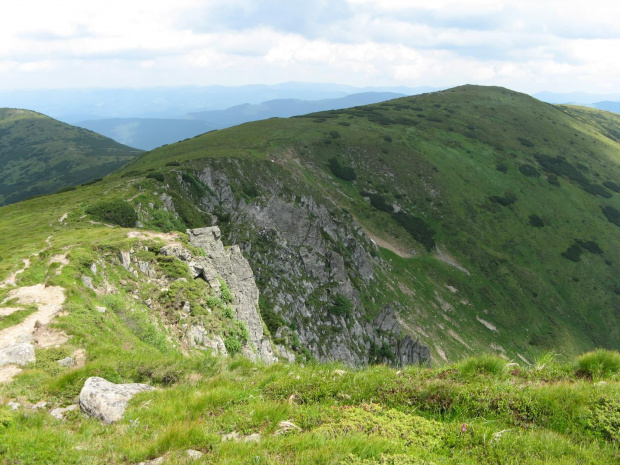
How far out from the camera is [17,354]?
11453mm

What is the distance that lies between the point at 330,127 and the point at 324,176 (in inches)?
1199

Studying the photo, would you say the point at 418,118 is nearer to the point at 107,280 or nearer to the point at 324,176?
the point at 324,176

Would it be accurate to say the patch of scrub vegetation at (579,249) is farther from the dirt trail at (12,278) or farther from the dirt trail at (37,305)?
the dirt trail at (12,278)

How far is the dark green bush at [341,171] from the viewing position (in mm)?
88875

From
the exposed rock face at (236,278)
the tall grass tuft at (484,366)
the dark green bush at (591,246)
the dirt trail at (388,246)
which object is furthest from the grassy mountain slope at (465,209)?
the tall grass tuft at (484,366)

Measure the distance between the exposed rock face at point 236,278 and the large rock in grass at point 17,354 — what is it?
43.0 feet

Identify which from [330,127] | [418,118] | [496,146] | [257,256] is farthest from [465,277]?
[418,118]

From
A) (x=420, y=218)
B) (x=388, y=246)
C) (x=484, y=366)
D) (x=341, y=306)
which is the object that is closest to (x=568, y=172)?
(x=420, y=218)

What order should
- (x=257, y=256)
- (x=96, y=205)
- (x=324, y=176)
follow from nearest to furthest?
1. (x=96, y=205)
2. (x=257, y=256)
3. (x=324, y=176)

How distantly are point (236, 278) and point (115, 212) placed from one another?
17.5m

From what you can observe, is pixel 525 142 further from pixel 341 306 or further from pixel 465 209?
pixel 341 306

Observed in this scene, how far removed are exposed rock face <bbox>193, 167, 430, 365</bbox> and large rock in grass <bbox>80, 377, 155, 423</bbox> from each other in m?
33.0

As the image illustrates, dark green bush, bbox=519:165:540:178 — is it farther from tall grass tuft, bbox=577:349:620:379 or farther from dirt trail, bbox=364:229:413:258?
tall grass tuft, bbox=577:349:620:379

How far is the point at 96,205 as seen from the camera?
3694 cm
